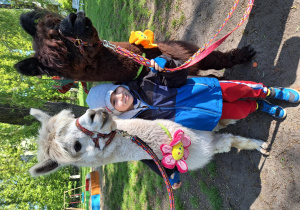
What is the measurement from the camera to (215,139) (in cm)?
254

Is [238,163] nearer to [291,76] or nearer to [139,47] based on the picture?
[291,76]

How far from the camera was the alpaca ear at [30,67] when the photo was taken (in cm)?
192

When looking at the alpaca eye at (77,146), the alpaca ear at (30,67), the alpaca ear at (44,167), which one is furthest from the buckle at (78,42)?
the alpaca ear at (44,167)

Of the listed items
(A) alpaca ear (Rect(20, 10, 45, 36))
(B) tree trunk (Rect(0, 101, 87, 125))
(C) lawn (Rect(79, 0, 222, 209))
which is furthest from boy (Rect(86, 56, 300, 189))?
(B) tree trunk (Rect(0, 101, 87, 125))

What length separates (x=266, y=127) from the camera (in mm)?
2600

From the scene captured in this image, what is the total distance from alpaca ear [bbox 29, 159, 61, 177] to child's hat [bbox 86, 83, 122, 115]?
0.77 metres

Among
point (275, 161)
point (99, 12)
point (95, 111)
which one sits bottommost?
point (275, 161)

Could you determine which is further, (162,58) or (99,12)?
(99,12)

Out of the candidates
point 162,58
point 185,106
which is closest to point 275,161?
point 185,106

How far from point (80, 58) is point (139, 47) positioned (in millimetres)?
681

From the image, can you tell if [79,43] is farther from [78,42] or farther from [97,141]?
[97,141]

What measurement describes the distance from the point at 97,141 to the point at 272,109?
83.8 inches

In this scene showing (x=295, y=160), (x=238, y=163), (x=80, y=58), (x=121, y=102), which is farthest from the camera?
(x=238, y=163)

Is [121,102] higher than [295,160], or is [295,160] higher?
[121,102]
